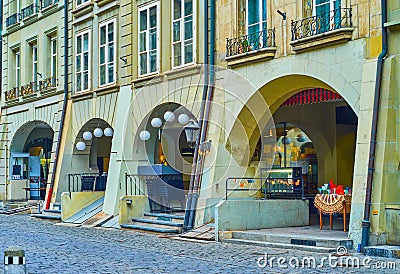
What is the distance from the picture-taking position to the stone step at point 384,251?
42.9ft

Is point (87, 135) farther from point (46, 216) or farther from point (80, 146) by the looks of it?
point (46, 216)

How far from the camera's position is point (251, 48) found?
58.6ft

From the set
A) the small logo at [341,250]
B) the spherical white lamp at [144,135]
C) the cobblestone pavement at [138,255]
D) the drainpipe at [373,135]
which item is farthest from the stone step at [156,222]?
the drainpipe at [373,135]

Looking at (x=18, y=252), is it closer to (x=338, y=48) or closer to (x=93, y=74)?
(x=338, y=48)

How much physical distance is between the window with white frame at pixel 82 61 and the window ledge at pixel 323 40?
10.6 m

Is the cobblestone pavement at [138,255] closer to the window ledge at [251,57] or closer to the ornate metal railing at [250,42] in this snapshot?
the window ledge at [251,57]

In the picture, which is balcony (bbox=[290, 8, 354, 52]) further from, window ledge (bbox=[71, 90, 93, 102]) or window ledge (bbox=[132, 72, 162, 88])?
window ledge (bbox=[71, 90, 93, 102])

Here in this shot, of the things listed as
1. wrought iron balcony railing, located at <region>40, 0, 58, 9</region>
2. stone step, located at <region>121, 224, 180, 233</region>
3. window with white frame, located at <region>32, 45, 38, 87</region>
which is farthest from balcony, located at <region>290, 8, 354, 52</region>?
window with white frame, located at <region>32, 45, 38, 87</region>

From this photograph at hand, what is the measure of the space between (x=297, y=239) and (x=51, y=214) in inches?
487

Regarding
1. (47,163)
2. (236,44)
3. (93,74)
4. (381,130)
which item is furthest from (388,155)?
(47,163)

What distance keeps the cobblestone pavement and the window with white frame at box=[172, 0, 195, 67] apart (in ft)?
16.2

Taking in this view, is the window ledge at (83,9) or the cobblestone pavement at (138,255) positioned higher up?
the window ledge at (83,9)

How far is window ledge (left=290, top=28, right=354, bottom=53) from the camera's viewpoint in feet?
49.9

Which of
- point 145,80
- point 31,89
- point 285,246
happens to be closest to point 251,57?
point 145,80
